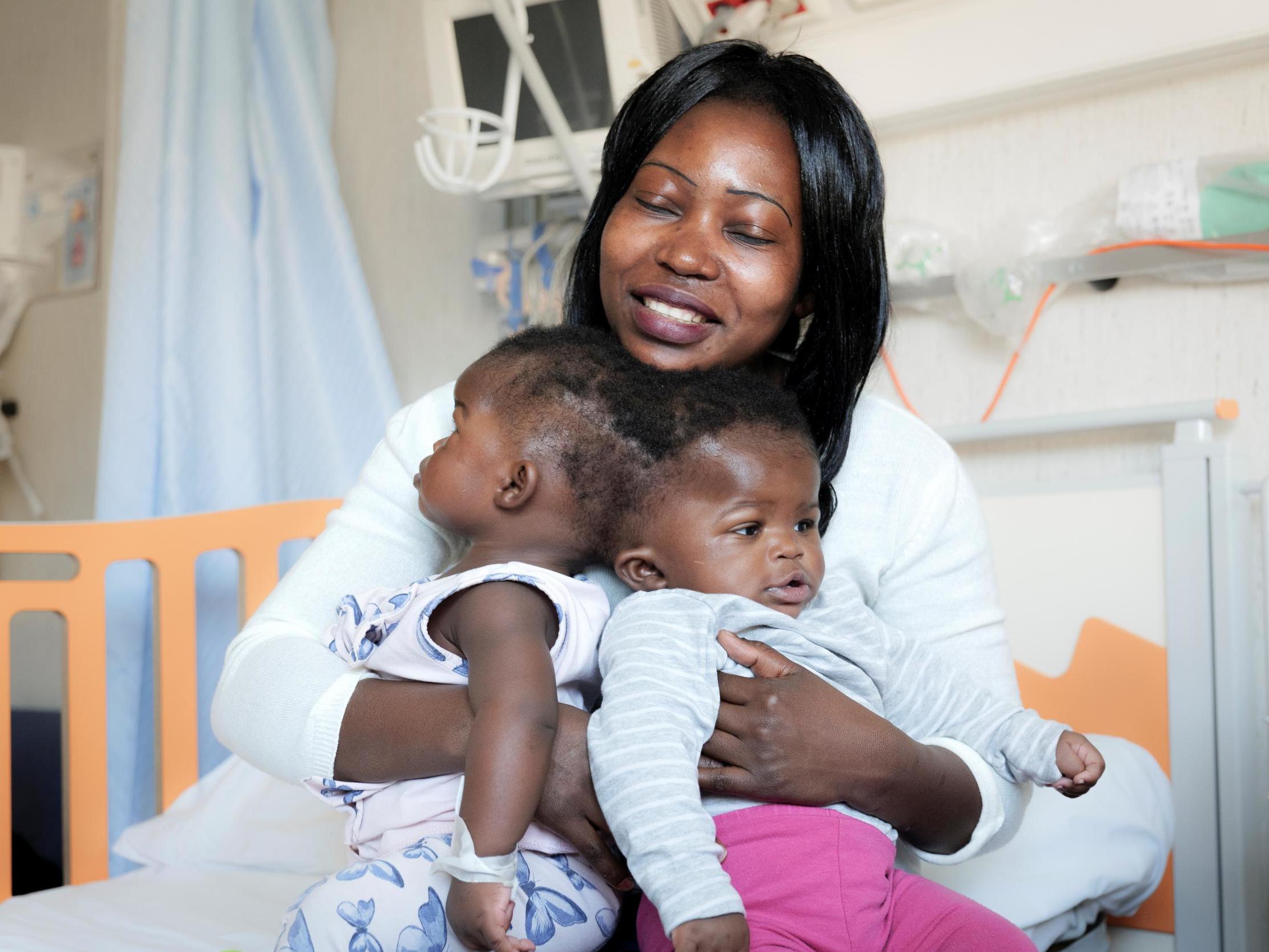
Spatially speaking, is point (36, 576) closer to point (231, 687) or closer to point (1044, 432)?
point (231, 687)

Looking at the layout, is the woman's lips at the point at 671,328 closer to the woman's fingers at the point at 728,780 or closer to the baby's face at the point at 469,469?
the baby's face at the point at 469,469

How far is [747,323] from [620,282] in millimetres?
131

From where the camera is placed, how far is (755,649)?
34.6 inches

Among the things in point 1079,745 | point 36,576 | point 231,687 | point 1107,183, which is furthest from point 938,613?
point 36,576

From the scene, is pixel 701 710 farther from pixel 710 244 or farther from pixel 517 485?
pixel 710 244

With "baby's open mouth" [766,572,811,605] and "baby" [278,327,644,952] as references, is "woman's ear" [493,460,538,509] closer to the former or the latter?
"baby" [278,327,644,952]

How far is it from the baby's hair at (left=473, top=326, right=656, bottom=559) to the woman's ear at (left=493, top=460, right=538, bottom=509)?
0.06 ft

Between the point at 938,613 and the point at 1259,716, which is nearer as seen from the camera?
the point at 938,613

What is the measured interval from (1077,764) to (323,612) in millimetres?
701

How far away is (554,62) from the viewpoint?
1.98 m

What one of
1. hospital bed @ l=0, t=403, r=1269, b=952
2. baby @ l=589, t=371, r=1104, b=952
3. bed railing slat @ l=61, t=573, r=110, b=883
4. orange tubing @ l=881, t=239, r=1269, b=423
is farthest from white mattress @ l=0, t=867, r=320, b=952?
orange tubing @ l=881, t=239, r=1269, b=423

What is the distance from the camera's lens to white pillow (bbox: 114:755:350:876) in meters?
1.51

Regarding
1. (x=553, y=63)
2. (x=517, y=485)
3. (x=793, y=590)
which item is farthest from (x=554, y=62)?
(x=793, y=590)

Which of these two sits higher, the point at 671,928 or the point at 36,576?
the point at 671,928
